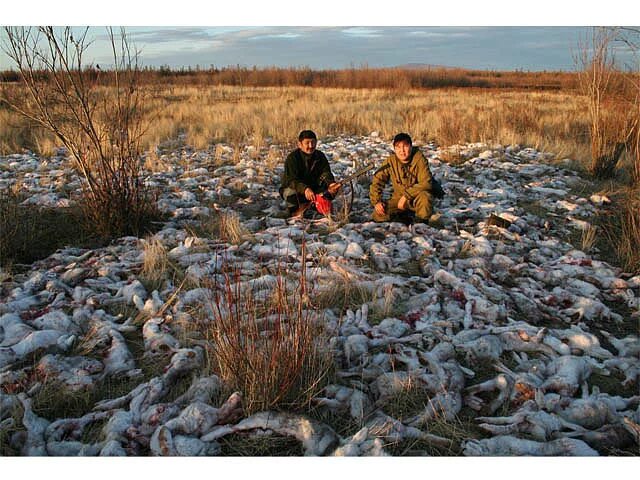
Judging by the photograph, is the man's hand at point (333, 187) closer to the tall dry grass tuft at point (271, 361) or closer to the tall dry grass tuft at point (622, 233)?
the tall dry grass tuft at point (622, 233)

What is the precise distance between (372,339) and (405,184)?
2860 mm

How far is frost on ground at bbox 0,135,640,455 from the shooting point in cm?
261

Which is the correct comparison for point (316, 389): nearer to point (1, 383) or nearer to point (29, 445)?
point (29, 445)

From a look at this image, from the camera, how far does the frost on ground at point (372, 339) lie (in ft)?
8.56

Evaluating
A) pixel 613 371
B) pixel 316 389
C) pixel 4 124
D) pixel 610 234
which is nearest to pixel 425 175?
pixel 610 234

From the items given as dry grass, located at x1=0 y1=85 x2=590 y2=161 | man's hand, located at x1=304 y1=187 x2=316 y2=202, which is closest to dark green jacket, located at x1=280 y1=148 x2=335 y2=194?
man's hand, located at x1=304 y1=187 x2=316 y2=202

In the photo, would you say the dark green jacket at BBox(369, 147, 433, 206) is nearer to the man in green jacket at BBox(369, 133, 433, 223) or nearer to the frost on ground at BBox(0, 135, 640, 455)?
the man in green jacket at BBox(369, 133, 433, 223)

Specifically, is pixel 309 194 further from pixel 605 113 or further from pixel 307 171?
pixel 605 113

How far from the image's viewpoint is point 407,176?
228 inches

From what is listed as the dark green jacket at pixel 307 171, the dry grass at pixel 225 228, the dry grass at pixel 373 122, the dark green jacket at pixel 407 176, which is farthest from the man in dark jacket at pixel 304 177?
the dry grass at pixel 373 122

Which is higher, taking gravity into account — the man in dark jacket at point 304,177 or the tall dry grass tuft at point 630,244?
the man in dark jacket at point 304,177

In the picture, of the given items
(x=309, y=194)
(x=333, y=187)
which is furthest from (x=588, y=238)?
(x=309, y=194)

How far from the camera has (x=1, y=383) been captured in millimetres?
3027

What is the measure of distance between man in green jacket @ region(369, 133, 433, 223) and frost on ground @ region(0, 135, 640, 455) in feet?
1.03
